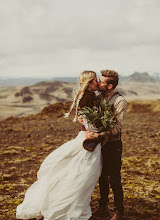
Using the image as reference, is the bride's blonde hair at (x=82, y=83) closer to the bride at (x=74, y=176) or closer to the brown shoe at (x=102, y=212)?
the bride at (x=74, y=176)

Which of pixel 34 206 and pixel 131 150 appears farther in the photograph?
pixel 131 150

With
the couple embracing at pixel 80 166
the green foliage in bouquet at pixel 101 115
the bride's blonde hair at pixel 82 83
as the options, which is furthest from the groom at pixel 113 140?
the bride's blonde hair at pixel 82 83

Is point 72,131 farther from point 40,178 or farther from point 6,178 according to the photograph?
point 40,178

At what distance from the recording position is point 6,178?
20.5ft

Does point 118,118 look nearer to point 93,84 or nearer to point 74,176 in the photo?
point 93,84

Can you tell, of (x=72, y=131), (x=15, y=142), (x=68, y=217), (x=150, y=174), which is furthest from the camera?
(x=72, y=131)

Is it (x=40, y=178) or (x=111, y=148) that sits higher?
(x=111, y=148)

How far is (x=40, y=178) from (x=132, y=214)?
196 centimetres

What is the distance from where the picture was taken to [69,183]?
11.6 ft

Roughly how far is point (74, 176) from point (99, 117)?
1010 mm

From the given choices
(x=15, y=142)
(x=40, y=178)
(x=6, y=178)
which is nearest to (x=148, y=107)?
(x=15, y=142)

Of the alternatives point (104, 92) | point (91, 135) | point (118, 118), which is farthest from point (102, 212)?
point (104, 92)

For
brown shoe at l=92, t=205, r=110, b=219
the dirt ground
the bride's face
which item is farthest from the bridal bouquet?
the dirt ground

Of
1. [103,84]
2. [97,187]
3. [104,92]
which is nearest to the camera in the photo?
[103,84]
